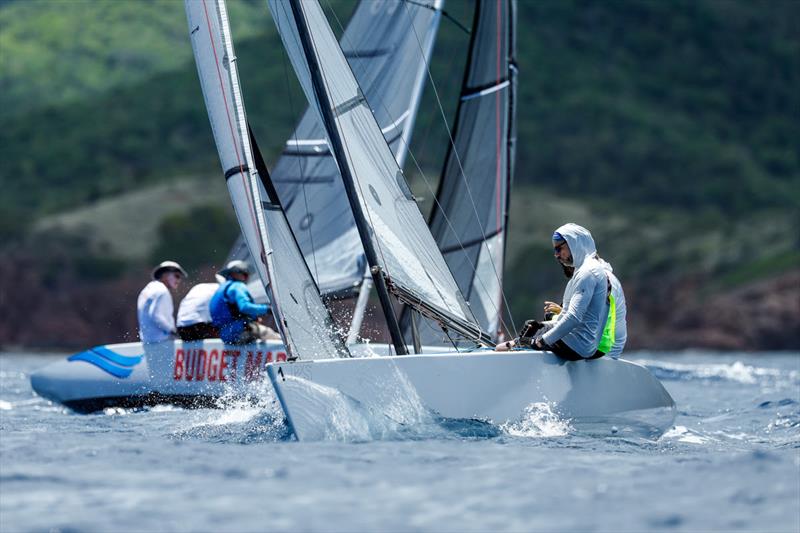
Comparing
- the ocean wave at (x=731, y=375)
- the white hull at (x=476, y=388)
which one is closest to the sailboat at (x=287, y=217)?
the white hull at (x=476, y=388)

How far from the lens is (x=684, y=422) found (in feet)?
35.5

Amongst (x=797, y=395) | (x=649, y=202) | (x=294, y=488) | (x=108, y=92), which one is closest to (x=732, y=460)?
(x=294, y=488)

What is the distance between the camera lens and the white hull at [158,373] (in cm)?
1127

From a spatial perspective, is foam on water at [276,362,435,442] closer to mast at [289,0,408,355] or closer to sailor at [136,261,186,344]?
mast at [289,0,408,355]

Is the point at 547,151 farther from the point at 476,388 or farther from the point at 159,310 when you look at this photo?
the point at 476,388

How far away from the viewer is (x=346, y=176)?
28.0 ft

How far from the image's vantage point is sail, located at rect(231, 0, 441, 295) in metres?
13.4

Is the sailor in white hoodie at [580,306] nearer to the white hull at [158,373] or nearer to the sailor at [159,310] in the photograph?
the white hull at [158,373]

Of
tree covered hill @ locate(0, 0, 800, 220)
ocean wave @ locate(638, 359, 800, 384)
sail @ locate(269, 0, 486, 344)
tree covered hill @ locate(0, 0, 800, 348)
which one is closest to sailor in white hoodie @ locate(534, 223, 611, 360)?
sail @ locate(269, 0, 486, 344)

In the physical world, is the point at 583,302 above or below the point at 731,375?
above

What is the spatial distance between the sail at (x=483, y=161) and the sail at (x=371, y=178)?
475 centimetres

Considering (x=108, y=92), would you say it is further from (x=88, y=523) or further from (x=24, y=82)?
(x=88, y=523)

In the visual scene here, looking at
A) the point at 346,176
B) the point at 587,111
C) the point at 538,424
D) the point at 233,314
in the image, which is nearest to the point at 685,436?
the point at 538,424

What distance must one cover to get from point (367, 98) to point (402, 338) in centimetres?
567
